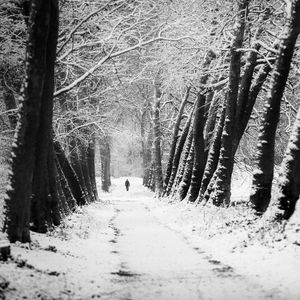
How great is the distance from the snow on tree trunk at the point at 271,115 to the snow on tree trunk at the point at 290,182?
145 cm

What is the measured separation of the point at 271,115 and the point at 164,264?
15.6 ft

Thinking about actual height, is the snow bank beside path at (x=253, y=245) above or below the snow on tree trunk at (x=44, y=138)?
below

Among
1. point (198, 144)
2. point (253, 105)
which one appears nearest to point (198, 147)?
point (198, 144)

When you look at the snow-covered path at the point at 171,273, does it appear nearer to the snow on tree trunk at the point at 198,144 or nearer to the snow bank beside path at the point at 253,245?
the snow bank beside path at the point at 253,245

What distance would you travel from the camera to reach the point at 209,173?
17.3m

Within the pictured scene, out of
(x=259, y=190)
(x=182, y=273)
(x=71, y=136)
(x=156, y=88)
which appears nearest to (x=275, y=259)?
(x=182, y=273)

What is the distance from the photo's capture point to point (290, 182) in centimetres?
904

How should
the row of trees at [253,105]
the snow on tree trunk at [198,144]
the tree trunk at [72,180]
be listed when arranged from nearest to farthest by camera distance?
the row of trees at [253,105]
the tree trunk at [72,180]
the snow on tree trunk at [198,144]

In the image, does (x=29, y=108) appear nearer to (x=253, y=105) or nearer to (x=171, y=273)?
(x=171, y=273)

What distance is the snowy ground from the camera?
588cm

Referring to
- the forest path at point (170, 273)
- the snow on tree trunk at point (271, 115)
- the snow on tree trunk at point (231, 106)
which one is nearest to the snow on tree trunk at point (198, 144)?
the snow on tree trunk at point (231, 106)

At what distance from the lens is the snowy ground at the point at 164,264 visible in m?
5.88

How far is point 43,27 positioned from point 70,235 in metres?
5.77

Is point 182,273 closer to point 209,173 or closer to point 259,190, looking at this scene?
point 259,190
